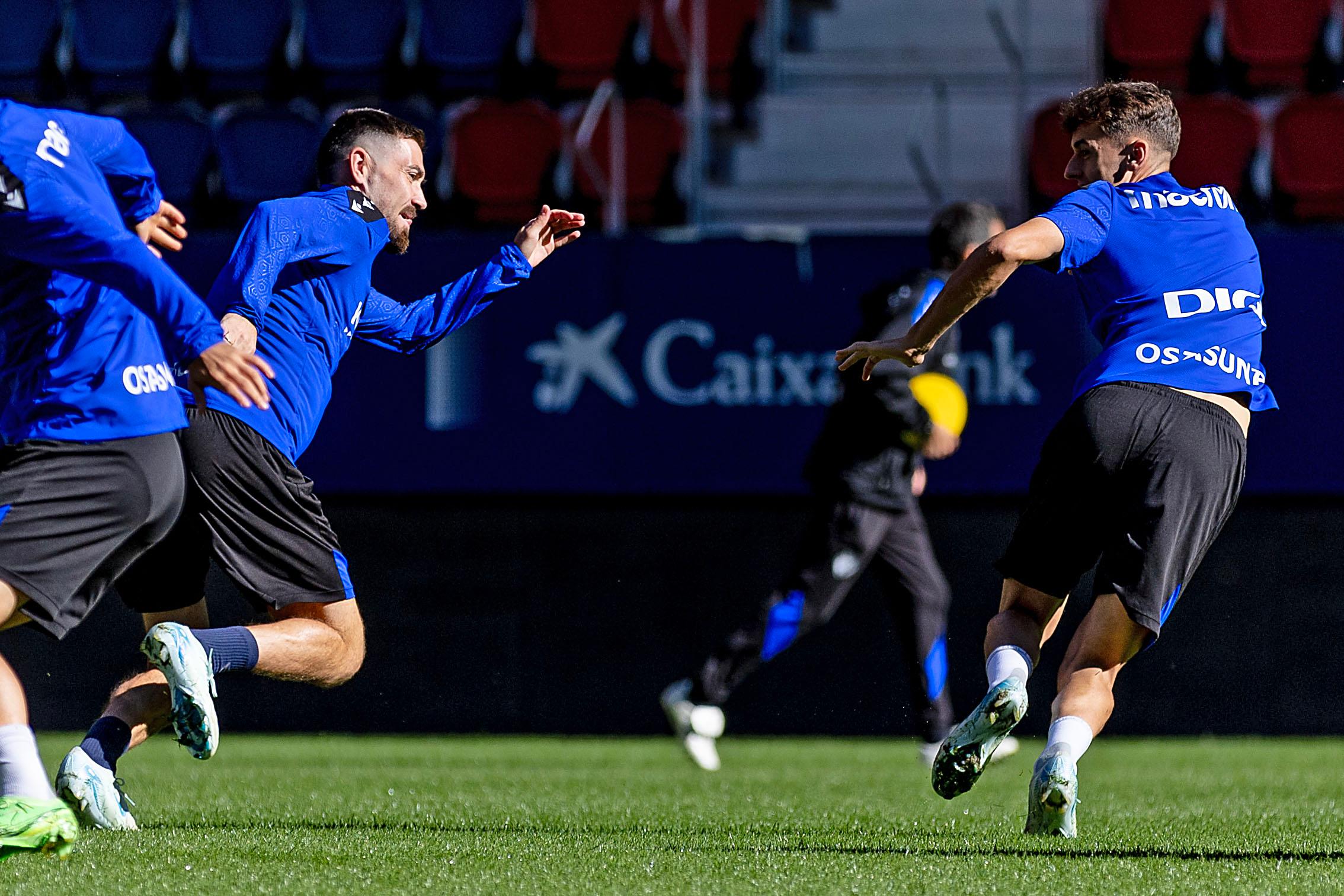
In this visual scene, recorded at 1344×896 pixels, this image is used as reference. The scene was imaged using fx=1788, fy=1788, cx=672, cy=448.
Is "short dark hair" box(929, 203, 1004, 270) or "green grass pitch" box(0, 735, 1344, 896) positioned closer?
"green grass pitch" box(0, 735, 1344, 896)

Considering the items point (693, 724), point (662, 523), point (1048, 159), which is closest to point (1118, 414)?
point (693, 724)

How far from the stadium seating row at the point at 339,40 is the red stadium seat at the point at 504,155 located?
0.65 m

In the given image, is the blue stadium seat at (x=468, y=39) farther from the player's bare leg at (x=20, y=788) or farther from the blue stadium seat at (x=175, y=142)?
the player's bare leg at (x=20, y=788)

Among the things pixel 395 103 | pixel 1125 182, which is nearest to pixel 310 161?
pixel 395 103

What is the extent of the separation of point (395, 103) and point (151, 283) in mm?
7418

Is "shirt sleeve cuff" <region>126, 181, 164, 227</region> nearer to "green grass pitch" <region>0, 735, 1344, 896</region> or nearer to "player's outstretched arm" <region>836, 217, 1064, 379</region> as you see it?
"green grass pitch" <region>0, 735, 1344, 896</region>

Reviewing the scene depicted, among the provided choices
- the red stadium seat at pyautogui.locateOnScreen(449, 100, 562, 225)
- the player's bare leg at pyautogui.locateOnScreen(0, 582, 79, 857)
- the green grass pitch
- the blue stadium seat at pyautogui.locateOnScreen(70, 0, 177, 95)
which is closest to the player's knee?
the green grass pitch

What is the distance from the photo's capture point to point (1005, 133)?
428 inches

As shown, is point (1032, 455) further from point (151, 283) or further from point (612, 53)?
point (151, 283)

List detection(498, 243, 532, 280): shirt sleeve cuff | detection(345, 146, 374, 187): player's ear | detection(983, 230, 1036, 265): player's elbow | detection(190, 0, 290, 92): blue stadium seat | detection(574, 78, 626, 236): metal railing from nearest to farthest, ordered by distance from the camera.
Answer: detection(983, 230, 1036, 265): player's elbow, detection(345, 146, 374, 187): player's ear, detection(498, 243, 532, 280): shirt sleeve cuff, detection(574, 78, 626, 236): metal railing, detection(190, 0, 290, 92): blue stadium seat

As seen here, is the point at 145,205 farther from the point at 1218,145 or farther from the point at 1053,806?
the point at 1218,145

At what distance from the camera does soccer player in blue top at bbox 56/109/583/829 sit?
15.0 feet

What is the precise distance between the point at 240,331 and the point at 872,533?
3.54 meters

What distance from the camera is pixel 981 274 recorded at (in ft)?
13.9
